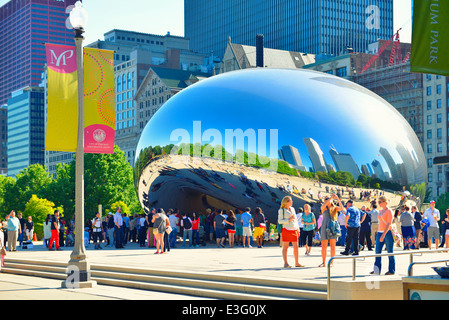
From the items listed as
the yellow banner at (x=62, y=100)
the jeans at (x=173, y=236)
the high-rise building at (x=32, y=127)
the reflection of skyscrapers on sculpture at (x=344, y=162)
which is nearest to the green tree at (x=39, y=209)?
the jeans at (x=173, y=236)

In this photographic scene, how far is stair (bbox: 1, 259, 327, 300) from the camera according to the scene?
12641 millimetres

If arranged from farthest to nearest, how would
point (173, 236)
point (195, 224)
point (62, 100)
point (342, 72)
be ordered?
point (342, 72)
point (195, 224)
point (173, 236)
point (62, 100)

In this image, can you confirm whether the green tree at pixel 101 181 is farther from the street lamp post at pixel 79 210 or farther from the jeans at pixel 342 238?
the street lamp post at pixel 79 210

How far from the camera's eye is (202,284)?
1439 cm

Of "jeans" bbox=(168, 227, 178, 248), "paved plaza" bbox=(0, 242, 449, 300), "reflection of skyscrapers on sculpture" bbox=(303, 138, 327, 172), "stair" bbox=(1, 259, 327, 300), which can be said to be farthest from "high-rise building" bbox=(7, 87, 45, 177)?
"stair" bbox=(1, 259, 327, 300)

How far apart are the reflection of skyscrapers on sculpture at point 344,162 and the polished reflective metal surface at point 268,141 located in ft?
0.13

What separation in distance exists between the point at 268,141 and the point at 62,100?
11.3 metres

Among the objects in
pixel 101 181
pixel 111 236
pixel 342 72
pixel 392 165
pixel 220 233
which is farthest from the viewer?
pixel 342 72

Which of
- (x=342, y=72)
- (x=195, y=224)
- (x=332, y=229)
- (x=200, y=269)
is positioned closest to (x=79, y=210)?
(x=200, y=269)

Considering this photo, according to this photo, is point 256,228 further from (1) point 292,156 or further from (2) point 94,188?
(2) point 94,188

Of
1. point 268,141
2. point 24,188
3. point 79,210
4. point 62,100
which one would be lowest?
point 79,210

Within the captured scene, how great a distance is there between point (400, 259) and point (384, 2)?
130377mm

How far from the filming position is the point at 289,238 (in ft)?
52.7
